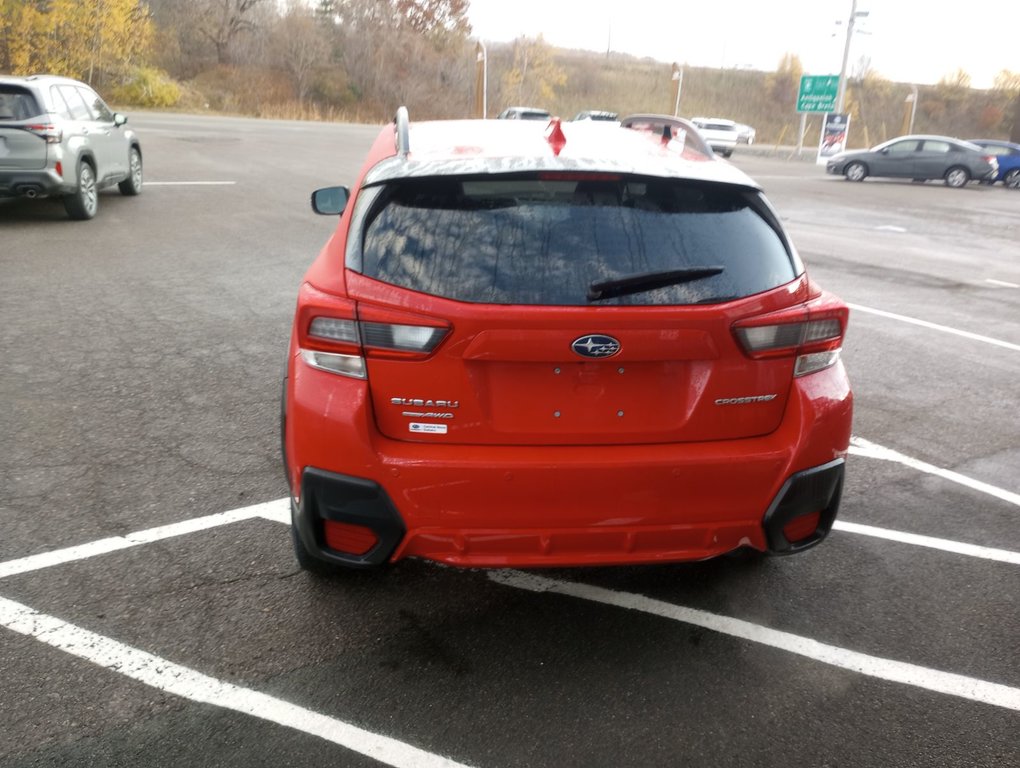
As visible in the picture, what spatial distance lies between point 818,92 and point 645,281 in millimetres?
41231

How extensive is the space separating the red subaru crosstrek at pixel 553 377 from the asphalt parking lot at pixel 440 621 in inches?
17.5

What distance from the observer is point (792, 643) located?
3.10 m

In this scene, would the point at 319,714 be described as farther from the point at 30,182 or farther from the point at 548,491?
the point at 30,182

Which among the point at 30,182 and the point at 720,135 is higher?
the point at 720,135

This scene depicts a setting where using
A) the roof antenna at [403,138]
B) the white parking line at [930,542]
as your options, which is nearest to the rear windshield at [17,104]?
the roof antenna at [403,138]

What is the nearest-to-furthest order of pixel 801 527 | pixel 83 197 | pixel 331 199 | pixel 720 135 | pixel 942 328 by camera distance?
1. pixel 801 527
2. pixel 331 199
3. pixel 942 328
4. pixel 83 197
5. pixel 720 135

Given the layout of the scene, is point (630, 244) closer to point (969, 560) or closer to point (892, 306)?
point (969, 560)

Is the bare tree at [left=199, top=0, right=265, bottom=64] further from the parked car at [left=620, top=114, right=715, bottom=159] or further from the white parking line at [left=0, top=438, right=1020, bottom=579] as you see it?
the white parking line at [left=0, top=438, right=1020, bottom=579]

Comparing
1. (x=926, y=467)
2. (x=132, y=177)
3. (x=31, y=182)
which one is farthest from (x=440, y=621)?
(x=132, y=177)

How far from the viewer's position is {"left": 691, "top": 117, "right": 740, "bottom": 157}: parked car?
122 feet

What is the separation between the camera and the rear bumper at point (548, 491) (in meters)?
2.63

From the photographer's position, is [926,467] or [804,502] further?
[926,467]

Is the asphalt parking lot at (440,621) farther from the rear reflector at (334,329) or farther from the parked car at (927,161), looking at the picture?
the parked car at (927,161)

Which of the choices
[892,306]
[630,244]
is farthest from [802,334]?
[892,306]
